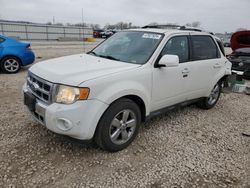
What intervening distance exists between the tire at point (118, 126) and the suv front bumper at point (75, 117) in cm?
14

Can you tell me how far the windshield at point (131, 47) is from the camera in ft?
11.5

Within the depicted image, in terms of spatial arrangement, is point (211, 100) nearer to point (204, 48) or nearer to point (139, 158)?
point (204, 48)

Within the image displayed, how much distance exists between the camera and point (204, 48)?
453cm

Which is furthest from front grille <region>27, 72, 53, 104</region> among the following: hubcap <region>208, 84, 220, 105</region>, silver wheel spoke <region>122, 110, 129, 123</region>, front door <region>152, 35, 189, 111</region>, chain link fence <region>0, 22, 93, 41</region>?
chain link fence <region>0, 22, 93, 41</region>

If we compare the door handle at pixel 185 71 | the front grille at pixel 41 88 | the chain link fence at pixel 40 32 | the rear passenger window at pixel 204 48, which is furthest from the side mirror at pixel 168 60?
the chain link fence at pixel 40 32

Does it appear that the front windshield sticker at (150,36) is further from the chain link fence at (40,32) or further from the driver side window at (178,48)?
the chain link fence at (40,32)

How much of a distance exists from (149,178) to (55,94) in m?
1.55

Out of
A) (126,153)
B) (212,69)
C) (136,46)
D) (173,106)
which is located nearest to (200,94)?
(212,69)

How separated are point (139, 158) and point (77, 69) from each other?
1.50m

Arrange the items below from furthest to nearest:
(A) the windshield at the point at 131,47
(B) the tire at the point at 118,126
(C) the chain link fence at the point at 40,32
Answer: (C) the chain link fence at the point at 40,32, (A) the windshield at the point at 131,47, (B) the tire at the point at 118,126

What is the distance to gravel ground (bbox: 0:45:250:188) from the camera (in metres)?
2.68

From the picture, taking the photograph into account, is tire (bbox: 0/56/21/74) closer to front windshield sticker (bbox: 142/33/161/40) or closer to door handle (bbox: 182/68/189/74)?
front windshield sticker (bbox: 142/33/161/40)

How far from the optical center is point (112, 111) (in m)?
2.93

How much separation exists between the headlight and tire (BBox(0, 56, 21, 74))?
6089 millimetres
